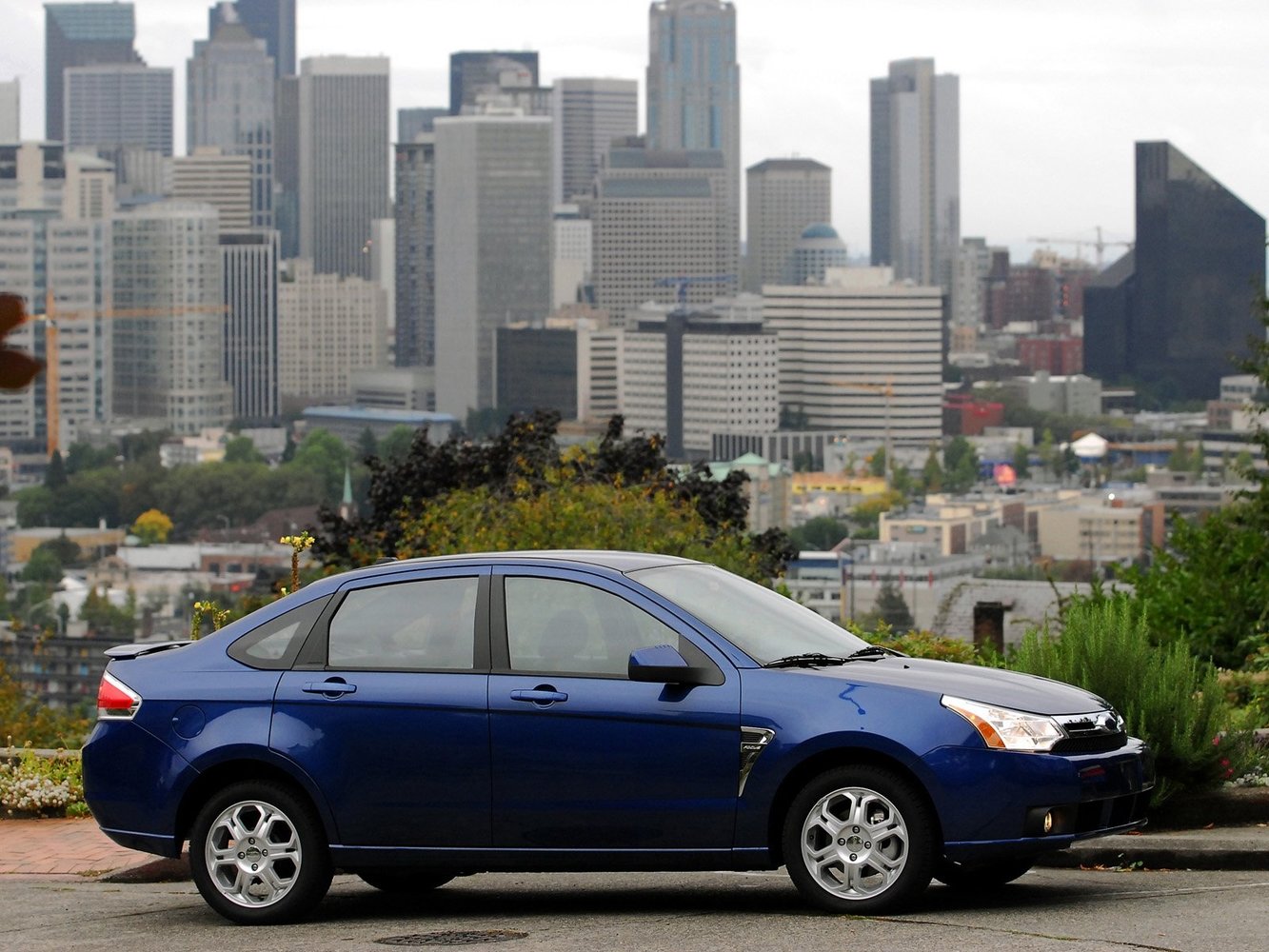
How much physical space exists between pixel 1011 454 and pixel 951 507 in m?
49.8

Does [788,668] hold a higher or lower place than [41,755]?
higher

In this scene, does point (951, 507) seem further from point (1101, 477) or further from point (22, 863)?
point (22, 863)

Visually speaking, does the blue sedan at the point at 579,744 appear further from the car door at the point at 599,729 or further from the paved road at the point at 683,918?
the paved road at the point at 683,918

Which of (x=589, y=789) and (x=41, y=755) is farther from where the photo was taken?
(x=41, y=755)

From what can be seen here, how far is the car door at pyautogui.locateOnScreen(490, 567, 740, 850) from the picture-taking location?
24.3 ft

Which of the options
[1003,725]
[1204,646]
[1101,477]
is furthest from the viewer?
[1101,477]

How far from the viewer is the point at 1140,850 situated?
27.5 ft

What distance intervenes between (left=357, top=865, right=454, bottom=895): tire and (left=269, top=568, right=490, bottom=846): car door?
70 cm

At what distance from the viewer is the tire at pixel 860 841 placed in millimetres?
7195

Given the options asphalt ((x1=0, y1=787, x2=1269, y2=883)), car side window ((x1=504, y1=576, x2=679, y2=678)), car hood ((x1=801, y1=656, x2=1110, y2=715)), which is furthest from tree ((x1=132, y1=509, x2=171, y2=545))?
car hood ((x1=801, y1=656, x2=1110, y2=715))

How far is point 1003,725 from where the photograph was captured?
7.25 metres

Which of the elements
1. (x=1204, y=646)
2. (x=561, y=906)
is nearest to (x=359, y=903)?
(x=561, y=906)

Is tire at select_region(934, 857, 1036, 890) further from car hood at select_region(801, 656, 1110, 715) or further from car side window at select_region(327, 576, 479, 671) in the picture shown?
car side window at select_region(327, 576, 479, 671)

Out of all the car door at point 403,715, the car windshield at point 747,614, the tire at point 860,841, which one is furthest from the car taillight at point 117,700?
the tire at point 860,841
